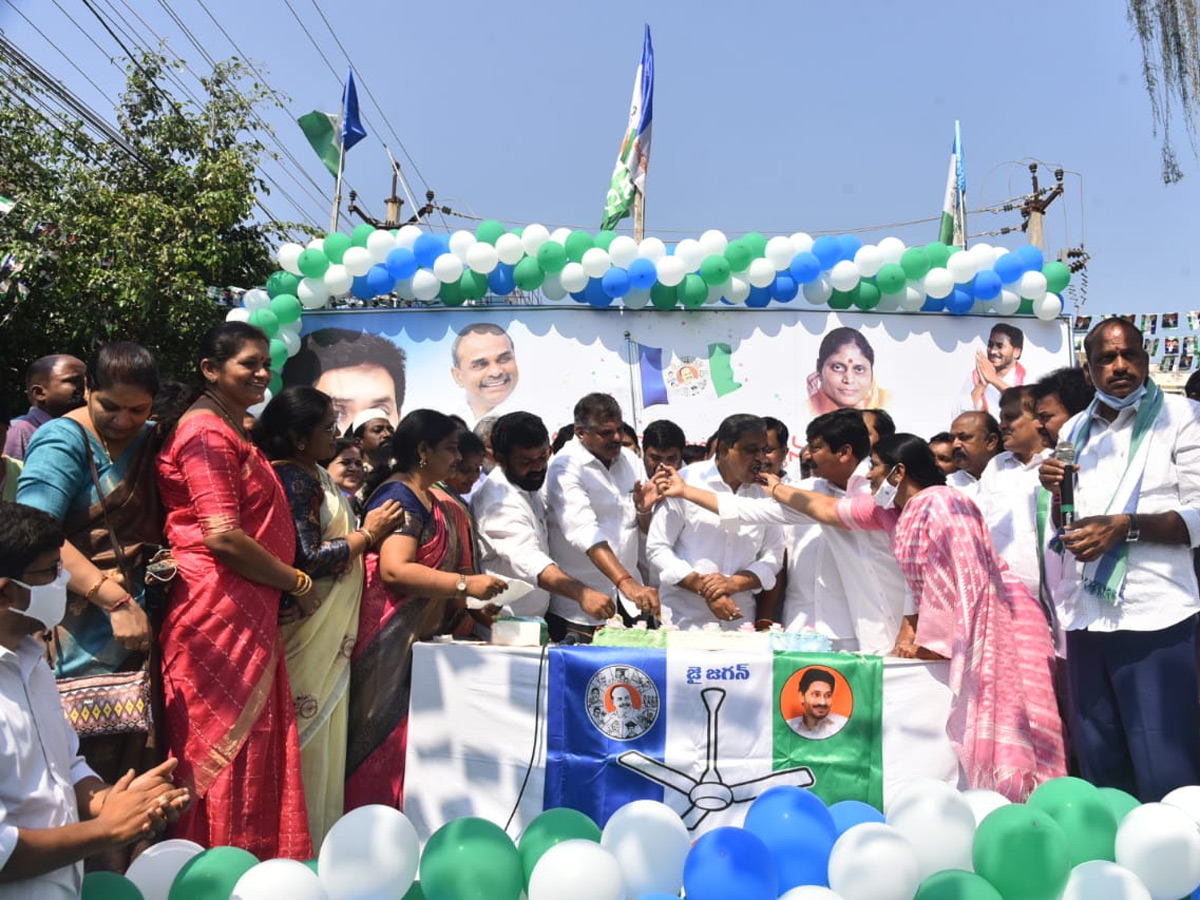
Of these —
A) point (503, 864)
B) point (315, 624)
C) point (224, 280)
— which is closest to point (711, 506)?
point (315, 624)

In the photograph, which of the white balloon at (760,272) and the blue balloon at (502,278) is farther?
the blue balloon at (502,278)

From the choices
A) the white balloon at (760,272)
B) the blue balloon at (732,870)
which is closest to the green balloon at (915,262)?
the white balloon at (760,272)

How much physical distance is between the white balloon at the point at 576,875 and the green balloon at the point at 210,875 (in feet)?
2.26

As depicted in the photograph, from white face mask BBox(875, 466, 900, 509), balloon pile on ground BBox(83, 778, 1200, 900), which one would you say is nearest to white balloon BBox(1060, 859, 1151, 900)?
balloon pile on ground BBox(83, 778, 1200, 900)

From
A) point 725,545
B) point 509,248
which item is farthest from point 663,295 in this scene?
point 725,545

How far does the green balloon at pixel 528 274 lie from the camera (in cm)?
730

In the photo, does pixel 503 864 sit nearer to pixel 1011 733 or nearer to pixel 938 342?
pixel 1011 733

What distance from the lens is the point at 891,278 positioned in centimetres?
726

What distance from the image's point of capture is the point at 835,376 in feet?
24.1

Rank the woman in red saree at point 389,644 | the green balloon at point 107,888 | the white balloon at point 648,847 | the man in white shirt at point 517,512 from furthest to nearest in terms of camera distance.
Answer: the man in white shirt at point 517,512, the woman in red saree at point 389,644, the white balloon at point 648,847, the green balloon at point 107,888

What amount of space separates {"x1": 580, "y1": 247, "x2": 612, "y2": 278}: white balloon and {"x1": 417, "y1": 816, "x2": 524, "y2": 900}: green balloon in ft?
17.6

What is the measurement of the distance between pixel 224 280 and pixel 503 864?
32.0 feet

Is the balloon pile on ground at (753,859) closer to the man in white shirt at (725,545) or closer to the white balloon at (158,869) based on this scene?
the white balloon at (158,869)

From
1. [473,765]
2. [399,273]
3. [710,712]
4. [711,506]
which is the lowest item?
[473,765]
